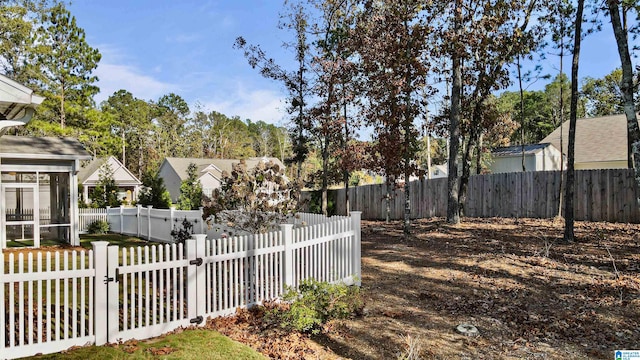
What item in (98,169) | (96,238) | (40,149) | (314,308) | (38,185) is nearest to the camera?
(314,308)

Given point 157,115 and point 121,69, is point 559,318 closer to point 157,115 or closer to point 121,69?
point 121,69

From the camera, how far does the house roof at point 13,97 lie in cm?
495

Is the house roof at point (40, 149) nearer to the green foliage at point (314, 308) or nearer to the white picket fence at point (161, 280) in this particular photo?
the white picket fence at point (161, 280)

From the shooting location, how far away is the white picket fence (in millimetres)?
4020

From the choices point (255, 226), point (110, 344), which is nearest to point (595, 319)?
point (255, 226)

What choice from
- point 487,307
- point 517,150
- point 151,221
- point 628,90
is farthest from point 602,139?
point 151,221

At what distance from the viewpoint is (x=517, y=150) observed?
2772 centimetres

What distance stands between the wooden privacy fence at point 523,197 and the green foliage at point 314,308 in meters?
10.1

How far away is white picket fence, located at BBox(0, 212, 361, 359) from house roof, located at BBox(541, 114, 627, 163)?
21.4 meters

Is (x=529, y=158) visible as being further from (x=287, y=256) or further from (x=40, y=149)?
(x=40, y=149)

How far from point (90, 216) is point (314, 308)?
15573 millimetres

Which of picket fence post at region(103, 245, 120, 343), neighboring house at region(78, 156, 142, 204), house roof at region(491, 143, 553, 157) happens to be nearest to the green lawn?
picket fence post at region(103, 245, 120, 343)

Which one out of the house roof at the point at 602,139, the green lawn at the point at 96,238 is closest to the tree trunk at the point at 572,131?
the green lawn at the point at 96,238

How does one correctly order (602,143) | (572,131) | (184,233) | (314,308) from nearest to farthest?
(314,308), (572,131), (184,233), (602,143)
